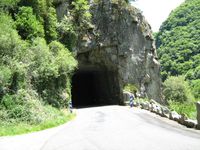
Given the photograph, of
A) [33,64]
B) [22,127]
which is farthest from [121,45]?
[22,127]

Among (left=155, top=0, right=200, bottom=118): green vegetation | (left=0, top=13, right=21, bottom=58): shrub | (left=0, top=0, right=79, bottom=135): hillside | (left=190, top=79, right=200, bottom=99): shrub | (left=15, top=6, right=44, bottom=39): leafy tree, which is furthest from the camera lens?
(left=190, top=79, right=200, bottom=99): shrub

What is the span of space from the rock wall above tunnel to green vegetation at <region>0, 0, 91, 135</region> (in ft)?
9.11

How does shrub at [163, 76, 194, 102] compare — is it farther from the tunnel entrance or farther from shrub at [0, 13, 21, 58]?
shrub at [0, 13, 21, 58]

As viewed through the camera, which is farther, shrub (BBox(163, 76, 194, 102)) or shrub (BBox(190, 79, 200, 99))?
shrub (BBox(190, 79, 200, 99))

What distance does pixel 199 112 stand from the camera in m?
14.2

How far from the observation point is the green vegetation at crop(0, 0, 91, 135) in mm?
19891

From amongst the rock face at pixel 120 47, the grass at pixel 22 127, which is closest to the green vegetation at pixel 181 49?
the rock face at pixel 120 47

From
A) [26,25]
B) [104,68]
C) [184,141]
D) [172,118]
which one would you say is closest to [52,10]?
[26,25]

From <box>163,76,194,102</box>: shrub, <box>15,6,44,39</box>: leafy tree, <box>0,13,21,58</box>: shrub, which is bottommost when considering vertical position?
<box>163,76,194,102</box>: shrub

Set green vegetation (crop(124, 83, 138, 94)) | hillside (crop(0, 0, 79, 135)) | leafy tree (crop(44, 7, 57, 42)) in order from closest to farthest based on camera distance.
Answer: hillside (crop(0, 0, 79, 135)) → leafy tree (crop(44, 7, 57, 42)) → green vegetation (crop(124, 83, 138, 94))

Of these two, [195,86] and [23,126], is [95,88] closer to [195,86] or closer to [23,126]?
[23,126]

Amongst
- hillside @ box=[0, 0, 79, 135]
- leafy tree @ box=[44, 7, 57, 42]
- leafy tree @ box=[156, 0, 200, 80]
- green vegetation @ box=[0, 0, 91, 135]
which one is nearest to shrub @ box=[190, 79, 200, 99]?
leafy tree @ box=[156, 0, 200, 80]

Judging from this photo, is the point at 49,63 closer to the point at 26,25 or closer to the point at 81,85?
the point at 26,25

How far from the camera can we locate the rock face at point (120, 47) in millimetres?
41688
